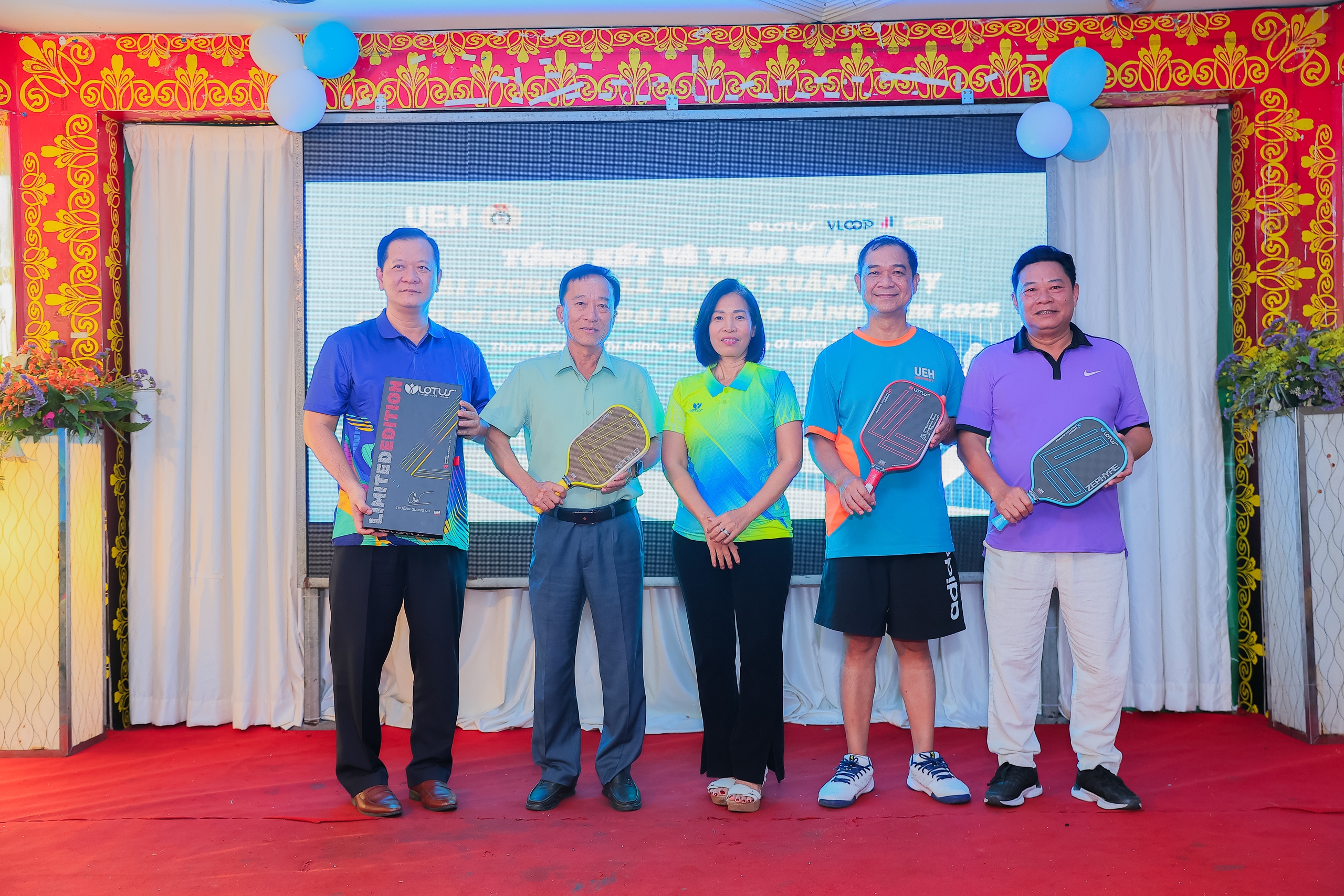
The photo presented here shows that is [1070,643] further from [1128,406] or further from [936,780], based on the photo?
[1128,406]

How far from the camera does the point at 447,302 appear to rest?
13.1 ft

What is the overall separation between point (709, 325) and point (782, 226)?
1.23 metres

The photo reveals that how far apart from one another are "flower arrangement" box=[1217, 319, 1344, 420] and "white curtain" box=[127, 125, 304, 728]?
167 inches

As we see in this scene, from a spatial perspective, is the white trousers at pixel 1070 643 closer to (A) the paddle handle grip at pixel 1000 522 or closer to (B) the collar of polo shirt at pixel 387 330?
(A) the paddle handle grip at pixel 1000 522

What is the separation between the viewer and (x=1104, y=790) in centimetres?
285

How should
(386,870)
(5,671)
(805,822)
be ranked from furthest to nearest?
(5,671) → (805,822) → (386,870)

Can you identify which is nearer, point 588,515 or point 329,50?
point 588,515

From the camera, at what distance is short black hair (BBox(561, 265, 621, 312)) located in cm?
301

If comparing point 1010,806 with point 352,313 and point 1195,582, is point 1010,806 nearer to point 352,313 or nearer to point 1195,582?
point 1195,582

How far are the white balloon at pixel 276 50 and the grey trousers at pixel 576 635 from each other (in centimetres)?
246

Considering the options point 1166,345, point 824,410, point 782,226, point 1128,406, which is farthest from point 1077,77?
point 824,410

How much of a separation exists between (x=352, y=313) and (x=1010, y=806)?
335 centimetres

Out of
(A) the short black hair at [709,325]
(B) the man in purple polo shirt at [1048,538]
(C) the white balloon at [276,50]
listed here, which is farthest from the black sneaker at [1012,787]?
(C) the white balloon at [276,50]

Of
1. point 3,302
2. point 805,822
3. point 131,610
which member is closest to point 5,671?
point 131,610
